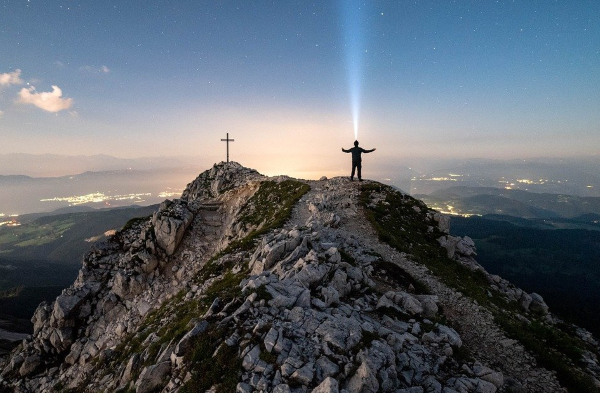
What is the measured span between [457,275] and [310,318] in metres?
17.9

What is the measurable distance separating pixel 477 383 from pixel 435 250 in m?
17.9

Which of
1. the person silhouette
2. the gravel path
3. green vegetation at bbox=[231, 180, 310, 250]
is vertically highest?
the person silhouette

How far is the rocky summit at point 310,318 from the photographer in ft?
32.8

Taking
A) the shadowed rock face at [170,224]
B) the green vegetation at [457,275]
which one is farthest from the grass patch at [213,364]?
the shadowed rock face at [170,224]

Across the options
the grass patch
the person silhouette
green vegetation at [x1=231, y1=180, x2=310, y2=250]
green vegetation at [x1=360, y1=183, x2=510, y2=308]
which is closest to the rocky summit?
the grass patch

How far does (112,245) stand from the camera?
1566 inches

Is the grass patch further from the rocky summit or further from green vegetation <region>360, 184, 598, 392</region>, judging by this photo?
green vegetation <region>360, 184, 598, 392</region>

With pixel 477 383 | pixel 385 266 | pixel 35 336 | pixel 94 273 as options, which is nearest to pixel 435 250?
pixel 385 266

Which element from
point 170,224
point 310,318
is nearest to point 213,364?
point 310,318

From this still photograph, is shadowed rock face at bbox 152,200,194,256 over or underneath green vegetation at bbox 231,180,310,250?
underneath

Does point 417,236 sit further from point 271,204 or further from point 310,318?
point 271,204

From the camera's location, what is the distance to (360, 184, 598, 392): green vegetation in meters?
13.2

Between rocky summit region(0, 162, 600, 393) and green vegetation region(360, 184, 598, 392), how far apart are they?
115mm

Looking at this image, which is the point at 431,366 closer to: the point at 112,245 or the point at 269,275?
the point at 269,275
